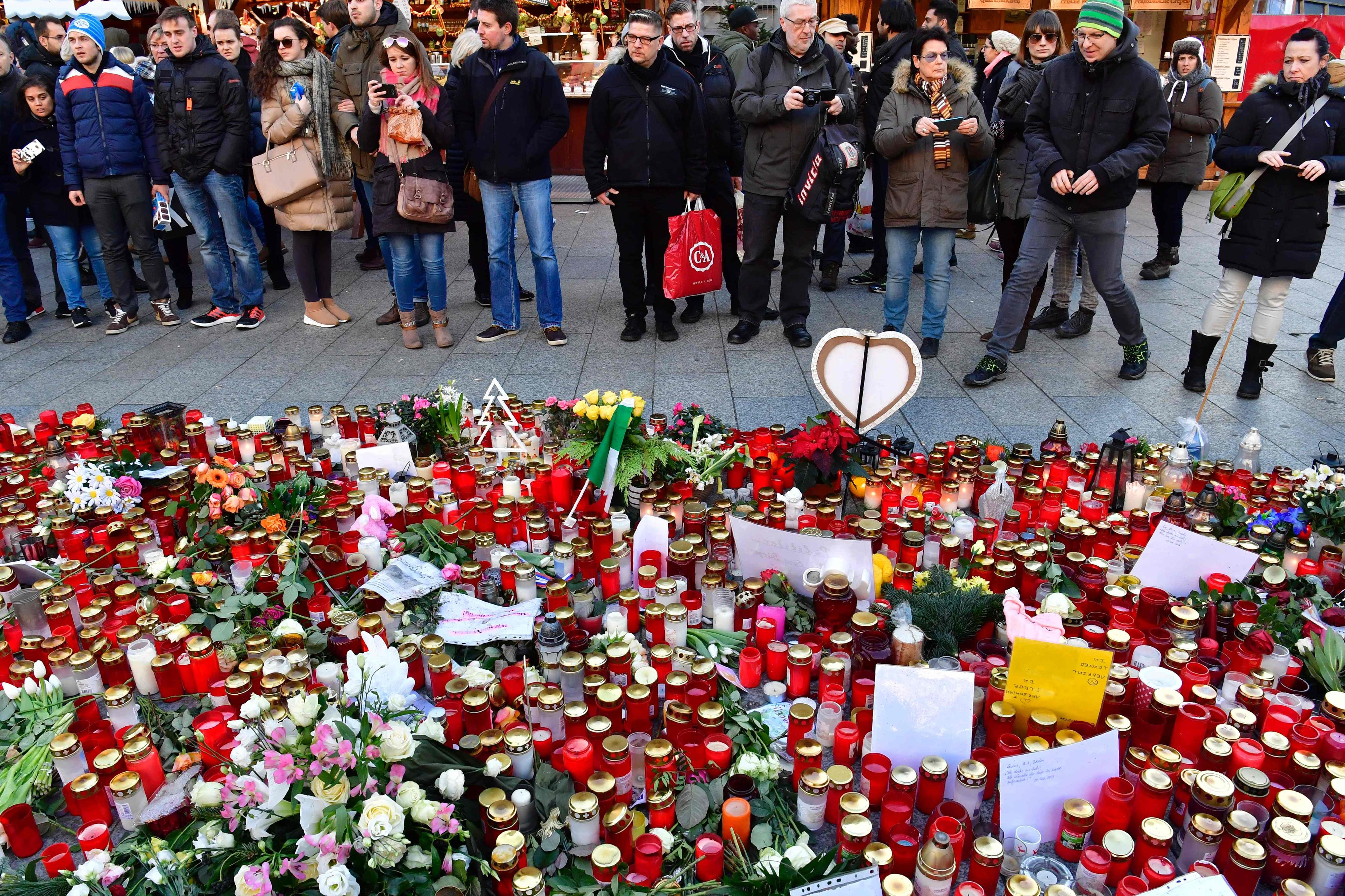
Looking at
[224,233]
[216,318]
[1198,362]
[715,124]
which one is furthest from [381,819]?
[224,233]

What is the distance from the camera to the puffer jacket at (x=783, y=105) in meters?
4.78

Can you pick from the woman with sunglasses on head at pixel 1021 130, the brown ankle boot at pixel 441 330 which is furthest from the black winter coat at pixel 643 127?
the woman with sunglasses on head at pixel 1021 130

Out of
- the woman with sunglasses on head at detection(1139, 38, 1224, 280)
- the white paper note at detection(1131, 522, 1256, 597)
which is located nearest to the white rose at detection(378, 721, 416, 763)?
the white paper note at detection(1131, 522, 1256, 597)

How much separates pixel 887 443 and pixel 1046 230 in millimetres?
1818

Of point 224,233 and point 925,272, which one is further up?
point 224,233

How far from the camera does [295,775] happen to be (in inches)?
65.4

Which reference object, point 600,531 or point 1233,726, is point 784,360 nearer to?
point 600,531

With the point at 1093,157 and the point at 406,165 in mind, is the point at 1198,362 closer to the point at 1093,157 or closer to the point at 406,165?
the point at 1093,157

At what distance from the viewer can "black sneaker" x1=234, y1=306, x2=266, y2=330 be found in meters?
5.92

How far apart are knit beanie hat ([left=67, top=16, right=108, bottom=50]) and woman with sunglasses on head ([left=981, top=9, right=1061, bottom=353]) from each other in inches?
208

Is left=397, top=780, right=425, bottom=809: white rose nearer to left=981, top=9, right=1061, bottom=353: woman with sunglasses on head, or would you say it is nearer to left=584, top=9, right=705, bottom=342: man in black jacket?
left=584, top=9, right=705, bottom=342: man in black jacket

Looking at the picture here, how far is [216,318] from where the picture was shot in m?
6.03

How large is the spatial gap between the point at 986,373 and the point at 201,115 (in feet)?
15.8

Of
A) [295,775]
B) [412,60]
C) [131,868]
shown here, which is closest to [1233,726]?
[295,775]
